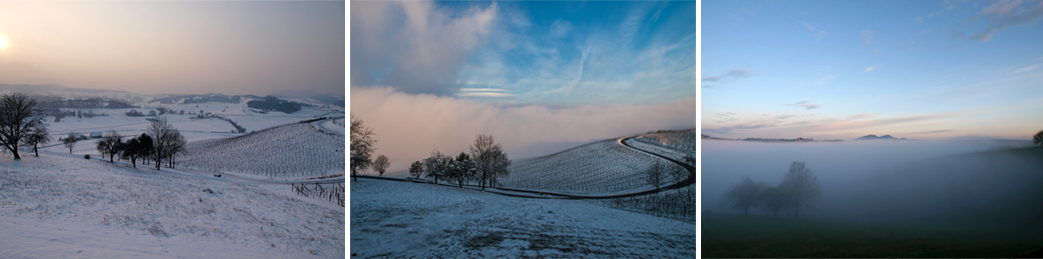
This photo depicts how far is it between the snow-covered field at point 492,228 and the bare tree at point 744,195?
1.45ft

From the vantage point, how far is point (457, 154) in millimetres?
3250

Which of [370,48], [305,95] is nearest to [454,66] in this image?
[370,48]

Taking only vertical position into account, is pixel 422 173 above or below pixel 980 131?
below

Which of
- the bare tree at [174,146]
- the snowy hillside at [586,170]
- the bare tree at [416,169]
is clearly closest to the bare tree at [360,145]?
the bare tree at [416,169]

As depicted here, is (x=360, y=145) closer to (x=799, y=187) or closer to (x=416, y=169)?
(x=416, y=169)

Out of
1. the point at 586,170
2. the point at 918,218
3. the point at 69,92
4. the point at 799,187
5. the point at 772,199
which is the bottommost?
the point at 918,218

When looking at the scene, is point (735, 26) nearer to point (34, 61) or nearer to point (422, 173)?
point (422, 173)

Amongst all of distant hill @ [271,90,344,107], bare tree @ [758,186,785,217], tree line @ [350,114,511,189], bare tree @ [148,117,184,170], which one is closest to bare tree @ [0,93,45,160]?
bare tree @ [148,117,184,170]

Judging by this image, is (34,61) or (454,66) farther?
(454,66)

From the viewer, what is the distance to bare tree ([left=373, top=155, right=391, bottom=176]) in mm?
3027

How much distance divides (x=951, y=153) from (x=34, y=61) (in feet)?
24.9

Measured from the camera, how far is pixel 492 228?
9.42 ft

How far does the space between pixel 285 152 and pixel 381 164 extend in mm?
830

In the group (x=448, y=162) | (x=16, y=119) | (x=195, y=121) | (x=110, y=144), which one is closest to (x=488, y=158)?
(x=448, y=162)
